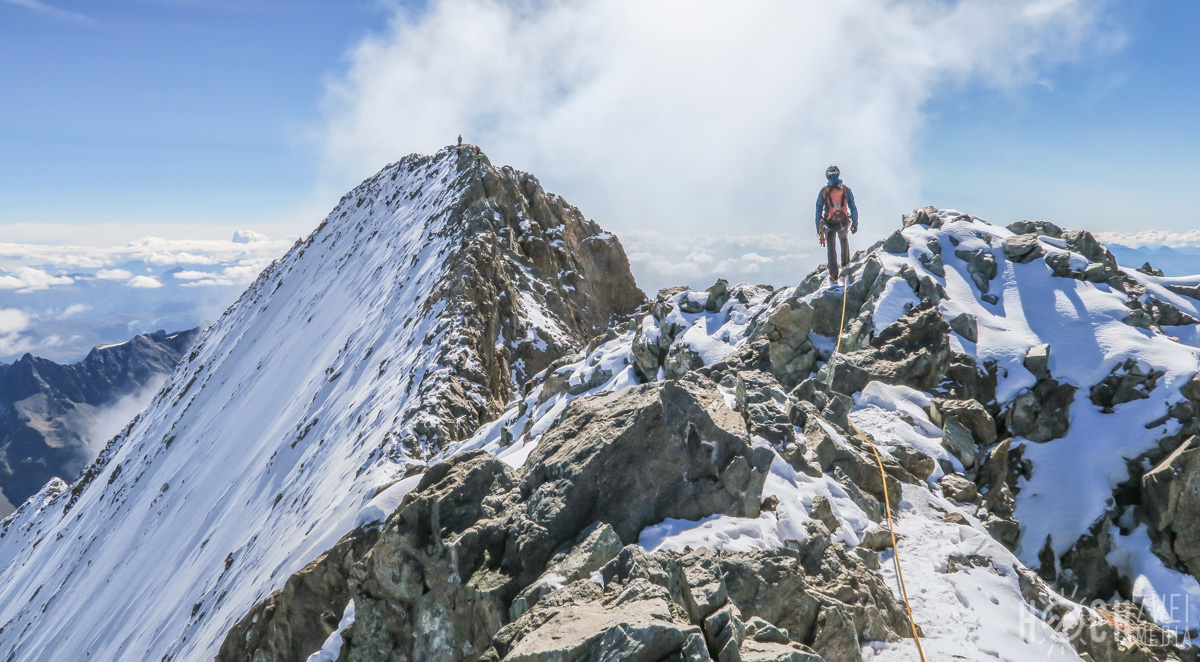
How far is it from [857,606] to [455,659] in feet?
17.2

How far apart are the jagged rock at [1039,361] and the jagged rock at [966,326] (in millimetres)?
1196

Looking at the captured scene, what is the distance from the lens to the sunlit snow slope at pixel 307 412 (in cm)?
2081

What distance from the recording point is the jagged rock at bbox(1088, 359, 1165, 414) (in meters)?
13.8

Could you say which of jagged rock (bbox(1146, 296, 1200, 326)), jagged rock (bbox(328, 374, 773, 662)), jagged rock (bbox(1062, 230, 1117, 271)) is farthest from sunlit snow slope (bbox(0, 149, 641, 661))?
jagged rock (bbox(1146, 296, 1200, 326))

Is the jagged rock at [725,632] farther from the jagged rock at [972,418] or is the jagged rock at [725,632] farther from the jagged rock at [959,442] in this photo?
the jagged rock at [972,418]

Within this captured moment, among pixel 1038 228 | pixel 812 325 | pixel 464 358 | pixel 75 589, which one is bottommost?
pixel 75 589

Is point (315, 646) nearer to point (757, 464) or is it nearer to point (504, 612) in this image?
point (504, 612)

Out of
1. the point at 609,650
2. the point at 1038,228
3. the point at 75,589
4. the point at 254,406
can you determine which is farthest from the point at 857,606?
the point at 75,589

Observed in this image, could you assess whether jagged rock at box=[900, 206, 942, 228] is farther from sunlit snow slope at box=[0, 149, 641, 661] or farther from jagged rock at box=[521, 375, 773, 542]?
sunlit snow slope at box=[0, 149, 641, 661]

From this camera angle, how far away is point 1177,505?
37.4ft

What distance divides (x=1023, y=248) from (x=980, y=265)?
46.2 inches

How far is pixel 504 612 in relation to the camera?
805 centimetres

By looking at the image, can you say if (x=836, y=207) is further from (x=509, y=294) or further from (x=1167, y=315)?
(x=509, y=294)

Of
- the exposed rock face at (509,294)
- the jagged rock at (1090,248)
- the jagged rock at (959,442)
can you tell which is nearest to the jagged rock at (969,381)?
the jagged rock at (959,442)
